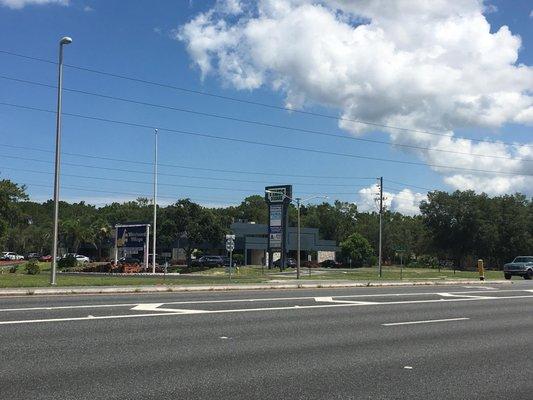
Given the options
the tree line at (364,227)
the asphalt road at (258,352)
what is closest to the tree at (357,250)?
the tree line at (364,227)

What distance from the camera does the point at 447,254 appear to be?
111 metres

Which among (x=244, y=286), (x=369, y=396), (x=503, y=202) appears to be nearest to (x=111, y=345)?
(x=369, y=396)

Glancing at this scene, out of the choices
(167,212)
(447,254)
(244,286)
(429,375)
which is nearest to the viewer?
(429,375)

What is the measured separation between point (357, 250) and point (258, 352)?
89971mm

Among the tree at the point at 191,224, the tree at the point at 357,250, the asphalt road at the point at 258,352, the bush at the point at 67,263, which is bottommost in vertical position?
the bush at the point at 67,263

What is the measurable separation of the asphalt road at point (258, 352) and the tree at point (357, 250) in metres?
81.6

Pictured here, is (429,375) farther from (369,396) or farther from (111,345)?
(111,345)

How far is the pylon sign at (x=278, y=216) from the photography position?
227ft

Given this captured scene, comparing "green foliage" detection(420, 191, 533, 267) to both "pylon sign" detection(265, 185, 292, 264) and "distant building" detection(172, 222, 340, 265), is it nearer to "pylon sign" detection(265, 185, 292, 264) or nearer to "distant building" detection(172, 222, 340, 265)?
"distant building" detection(172, 222, 340, 265)

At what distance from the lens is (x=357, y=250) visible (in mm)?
98500

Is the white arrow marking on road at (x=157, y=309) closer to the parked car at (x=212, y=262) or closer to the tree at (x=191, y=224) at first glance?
the tree at (x=191, y=224)

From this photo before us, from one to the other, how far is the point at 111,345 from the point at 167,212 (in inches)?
2747

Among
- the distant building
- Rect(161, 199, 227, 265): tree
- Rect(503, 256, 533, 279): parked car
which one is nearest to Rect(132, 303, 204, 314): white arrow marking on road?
Rect(503, 256, 533, 279): parked car

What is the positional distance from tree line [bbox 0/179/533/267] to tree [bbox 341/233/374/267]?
0.54ft
